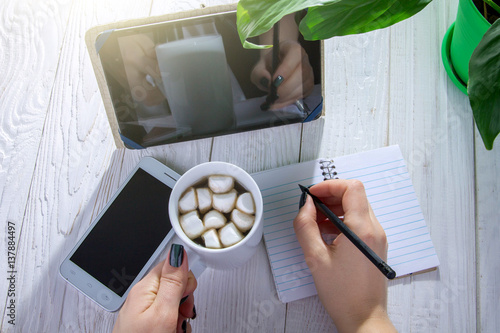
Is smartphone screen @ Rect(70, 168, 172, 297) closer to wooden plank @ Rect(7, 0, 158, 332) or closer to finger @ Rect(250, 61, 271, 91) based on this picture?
wooden plank @ Rect(7, 0, 158, 332)

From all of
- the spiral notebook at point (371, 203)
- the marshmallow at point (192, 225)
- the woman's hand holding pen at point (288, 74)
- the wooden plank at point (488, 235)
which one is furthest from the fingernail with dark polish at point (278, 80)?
the wooden plank at point (488, 235)

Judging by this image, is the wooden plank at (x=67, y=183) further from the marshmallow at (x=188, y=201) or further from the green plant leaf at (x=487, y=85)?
the green plant leaf at (x=487, y=85)

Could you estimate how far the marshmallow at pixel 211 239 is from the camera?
0.42 metres

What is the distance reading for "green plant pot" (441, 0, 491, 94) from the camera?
0.43 metres

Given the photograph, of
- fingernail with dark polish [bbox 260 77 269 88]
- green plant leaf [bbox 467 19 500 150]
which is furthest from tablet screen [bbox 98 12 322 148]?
green plant leaf [bbox 467 19 500 150]

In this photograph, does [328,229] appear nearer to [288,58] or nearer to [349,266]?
[349,266]

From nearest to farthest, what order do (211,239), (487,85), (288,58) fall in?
(487,85)
(211,239)
(288,58)

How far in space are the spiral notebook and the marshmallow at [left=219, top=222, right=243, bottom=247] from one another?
0.12 m

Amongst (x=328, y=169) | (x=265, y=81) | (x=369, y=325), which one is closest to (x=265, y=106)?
(x=265, y=81)

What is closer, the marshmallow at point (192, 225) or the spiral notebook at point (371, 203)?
the marshmallow at point (192, 225)

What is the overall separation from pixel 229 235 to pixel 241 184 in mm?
67

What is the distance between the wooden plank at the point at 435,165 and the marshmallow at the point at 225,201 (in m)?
0.29

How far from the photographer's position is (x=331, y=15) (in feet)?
1.15

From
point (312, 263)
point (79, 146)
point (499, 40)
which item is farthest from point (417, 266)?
point (79, 146)
